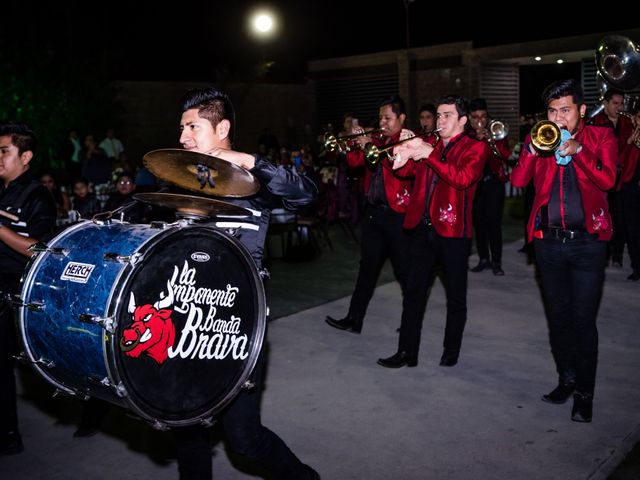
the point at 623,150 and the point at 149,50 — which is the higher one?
the point at 149,50

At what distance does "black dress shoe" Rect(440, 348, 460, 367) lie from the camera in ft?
18.4

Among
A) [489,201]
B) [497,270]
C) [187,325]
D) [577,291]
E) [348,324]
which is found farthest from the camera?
[489,201]

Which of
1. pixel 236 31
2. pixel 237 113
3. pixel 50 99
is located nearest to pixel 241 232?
pixel 50 99

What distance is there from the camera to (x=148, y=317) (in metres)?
2.86

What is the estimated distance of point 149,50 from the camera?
28.8 meters

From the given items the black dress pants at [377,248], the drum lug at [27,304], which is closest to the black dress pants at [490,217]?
the black dress pants at [377,248]

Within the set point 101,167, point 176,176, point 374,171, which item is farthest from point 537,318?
point 101,167

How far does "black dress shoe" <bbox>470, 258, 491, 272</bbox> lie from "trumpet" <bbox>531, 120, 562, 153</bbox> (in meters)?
4.65

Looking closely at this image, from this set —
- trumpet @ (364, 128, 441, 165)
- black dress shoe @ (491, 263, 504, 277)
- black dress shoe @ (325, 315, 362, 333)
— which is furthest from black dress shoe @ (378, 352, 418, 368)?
black dress shoe @ (491, 263, 504, 277)

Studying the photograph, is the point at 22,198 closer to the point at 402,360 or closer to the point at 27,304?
the point at 27,304

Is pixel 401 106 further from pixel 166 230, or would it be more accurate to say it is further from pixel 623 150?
pixel 166 230

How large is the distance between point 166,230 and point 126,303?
1.08 ft

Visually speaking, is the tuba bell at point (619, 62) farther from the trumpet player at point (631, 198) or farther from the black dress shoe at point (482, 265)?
the black dress shoe at point (482, 265)

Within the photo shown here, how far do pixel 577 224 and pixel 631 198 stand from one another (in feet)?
14.1
